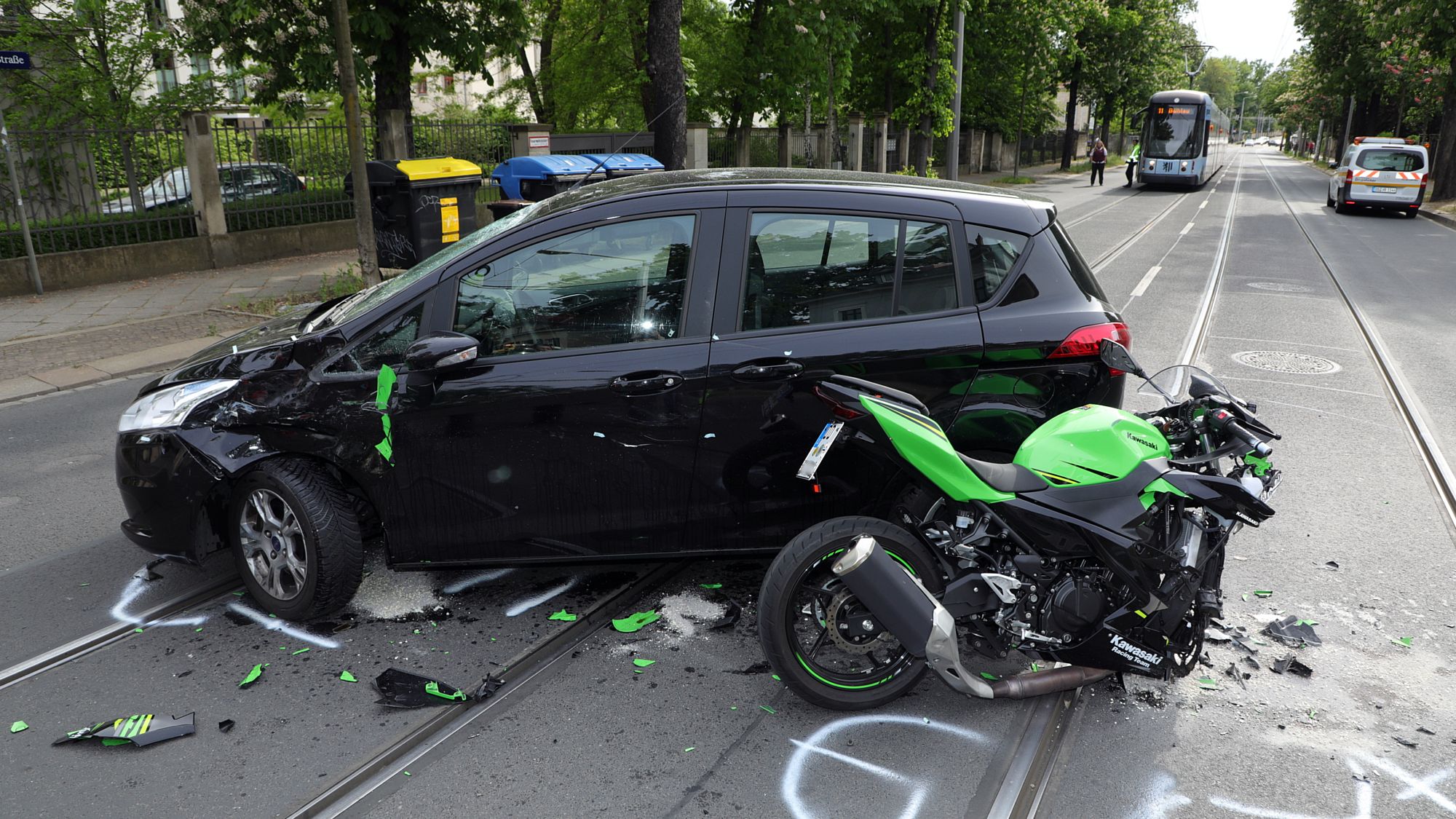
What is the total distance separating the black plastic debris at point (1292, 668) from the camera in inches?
147

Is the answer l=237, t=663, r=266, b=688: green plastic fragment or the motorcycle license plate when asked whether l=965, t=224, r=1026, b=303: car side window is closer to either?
the motorcycle license plate

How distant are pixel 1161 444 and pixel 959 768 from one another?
131 cm

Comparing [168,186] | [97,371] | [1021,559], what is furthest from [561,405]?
[168,186]

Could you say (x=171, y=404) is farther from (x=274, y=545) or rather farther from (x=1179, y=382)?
(x=1179, y=382)

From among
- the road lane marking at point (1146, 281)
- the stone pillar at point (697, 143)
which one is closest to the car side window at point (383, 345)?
the road lane marking at point (1146, 281)

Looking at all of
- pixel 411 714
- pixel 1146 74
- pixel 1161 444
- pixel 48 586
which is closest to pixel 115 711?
pixel 411 714

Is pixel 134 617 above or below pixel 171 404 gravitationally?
below

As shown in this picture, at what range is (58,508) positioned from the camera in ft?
17.9

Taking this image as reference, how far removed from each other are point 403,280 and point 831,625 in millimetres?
2264

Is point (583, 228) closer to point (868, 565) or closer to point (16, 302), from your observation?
point (868, 565)

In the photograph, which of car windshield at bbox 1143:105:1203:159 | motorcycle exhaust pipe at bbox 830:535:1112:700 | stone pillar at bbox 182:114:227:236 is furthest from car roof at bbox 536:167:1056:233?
car windshield at bbox 1143:105:1203:159

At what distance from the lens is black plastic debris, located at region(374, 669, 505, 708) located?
353 centimetres

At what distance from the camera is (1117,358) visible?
3.88 metres

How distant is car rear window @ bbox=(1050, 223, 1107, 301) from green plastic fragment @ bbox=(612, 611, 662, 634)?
2308mm
